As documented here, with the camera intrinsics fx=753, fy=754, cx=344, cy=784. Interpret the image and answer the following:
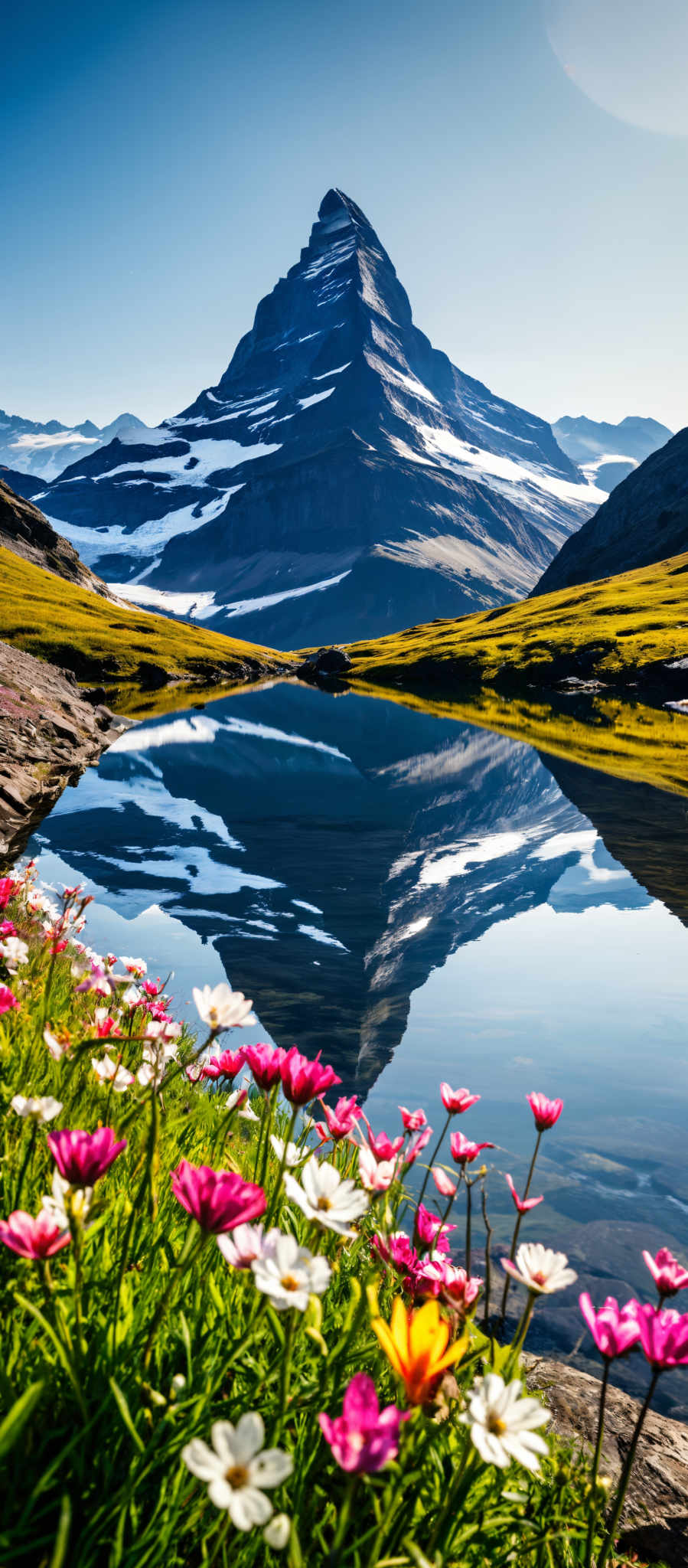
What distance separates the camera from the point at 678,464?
561ft

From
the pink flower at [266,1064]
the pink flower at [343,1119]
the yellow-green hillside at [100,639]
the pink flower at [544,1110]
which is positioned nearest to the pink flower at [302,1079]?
the pink flower at [266,1064]

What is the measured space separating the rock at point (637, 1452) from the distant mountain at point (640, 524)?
170402 millimetres

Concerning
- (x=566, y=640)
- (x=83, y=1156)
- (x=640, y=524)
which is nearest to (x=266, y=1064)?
(x=83, y=1156)

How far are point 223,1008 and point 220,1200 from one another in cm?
88

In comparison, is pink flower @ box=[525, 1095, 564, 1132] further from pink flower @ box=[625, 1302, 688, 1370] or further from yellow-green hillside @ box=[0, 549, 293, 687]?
yellow-green hillside @ box=[0, 549, 293, 687]

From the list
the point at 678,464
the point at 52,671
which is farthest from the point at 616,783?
the point at 678,464

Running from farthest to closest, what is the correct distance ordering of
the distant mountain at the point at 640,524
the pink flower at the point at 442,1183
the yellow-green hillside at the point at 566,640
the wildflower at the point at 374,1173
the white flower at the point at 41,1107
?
the distant mountain at the point at 640,524 → the yellow-green hillside at the point at 566,640 → the pink flower at the point at 442,1183 → the wildflower at the point at 374,1173 → the white flower at the point at 41,1107

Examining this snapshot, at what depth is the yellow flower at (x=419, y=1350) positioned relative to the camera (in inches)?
54.1

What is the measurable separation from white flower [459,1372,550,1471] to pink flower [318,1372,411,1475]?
0.63ft

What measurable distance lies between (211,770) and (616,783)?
18902 millimetres

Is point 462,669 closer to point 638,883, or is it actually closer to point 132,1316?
point 638,883

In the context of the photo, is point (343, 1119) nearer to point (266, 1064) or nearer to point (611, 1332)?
point (266, 1064)

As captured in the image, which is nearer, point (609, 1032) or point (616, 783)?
point (609, 1032)

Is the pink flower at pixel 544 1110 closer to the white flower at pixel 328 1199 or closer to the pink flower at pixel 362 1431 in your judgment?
the white flower at pixel 328 1199
